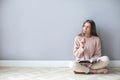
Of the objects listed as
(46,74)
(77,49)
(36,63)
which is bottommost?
(46,74)

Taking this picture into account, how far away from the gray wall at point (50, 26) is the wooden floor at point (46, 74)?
0.23 m

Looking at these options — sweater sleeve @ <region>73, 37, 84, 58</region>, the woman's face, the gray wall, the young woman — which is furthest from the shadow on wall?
sweater sleeve @ <region>73, 37, 84, 58</region>

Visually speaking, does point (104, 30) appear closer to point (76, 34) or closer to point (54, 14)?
point (76, 34)

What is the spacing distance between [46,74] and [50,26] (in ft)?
2.54

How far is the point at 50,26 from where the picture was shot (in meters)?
3.65

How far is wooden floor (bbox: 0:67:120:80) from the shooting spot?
3098 mm

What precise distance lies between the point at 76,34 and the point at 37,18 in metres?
0.64

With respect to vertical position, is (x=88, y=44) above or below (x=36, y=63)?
above

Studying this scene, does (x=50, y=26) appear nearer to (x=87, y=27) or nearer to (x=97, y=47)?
(x=87, y=27)

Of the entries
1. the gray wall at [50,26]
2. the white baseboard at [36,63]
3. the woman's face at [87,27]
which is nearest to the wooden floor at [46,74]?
the white baseboard at [36,63]

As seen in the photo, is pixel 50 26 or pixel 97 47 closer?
pixel 97 47

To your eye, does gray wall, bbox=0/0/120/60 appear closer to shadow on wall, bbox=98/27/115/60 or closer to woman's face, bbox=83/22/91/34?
shadow on wall, bbox=98/27/115/60

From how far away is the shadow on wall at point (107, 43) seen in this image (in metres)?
3.65

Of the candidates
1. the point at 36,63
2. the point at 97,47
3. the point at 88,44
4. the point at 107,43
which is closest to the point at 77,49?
the point at 88,44
